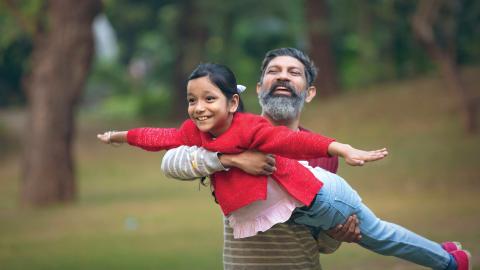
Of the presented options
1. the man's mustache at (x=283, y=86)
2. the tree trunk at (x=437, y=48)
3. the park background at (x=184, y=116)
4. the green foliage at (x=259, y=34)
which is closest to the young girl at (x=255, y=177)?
the man's mustache at (x=283, y=86)

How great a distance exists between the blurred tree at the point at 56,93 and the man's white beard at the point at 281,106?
1286 cm

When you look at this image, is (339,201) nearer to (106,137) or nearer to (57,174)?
(106,137)

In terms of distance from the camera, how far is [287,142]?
525cm

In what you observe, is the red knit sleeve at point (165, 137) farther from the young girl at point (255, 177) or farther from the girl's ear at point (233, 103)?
the girl's ear at point (233, 103)

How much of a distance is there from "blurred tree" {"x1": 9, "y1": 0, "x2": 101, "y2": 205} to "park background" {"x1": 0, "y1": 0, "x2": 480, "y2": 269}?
0.03 m

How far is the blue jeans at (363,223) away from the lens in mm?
5523

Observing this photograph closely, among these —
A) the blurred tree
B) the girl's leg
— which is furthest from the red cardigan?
the blurred tree

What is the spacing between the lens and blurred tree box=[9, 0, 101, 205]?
731 inches

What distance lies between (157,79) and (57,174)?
77.6ft

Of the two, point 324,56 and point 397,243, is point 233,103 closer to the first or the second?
point 397,243

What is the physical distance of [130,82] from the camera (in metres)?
49.1

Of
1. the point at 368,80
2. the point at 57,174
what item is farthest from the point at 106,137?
the point at 368,80

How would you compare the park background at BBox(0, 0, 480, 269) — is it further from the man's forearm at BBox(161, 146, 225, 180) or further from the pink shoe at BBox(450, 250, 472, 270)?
the man's forearm at BBox(161, 146, 225, 180)

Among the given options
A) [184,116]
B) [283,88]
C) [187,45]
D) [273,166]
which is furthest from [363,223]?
[184,116]
